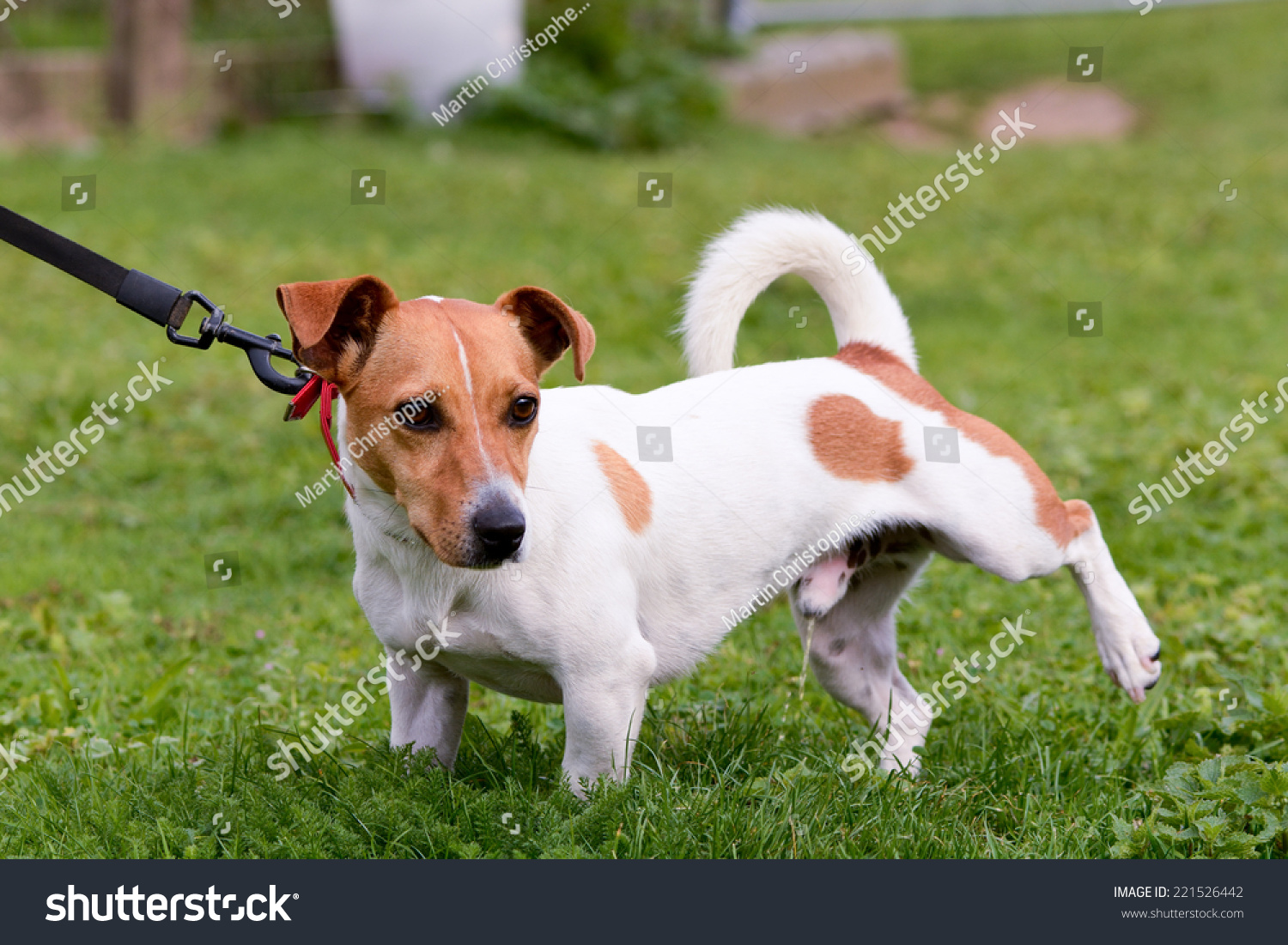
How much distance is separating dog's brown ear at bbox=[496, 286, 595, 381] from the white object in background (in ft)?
38.2

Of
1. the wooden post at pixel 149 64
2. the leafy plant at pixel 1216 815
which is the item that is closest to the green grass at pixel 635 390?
the leafy plant at pixel 1216 815

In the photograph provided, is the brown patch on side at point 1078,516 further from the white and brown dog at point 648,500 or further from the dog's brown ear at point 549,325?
the dog's brown ear at point 549,325

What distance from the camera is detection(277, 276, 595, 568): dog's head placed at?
3020mm

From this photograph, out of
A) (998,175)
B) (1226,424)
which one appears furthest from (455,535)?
(998,175)

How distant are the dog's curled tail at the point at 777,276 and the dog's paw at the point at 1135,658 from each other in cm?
103

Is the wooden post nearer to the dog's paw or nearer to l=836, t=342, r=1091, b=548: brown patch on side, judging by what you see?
l=836, t=342, r=1091, b=548: brown patch on side

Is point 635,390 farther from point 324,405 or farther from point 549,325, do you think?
point 324,405

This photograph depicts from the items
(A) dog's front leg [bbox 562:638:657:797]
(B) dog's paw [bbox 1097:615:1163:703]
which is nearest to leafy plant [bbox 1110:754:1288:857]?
(B) dog's paw [bbox 1097:615:1163:703]

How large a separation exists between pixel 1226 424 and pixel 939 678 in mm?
3458

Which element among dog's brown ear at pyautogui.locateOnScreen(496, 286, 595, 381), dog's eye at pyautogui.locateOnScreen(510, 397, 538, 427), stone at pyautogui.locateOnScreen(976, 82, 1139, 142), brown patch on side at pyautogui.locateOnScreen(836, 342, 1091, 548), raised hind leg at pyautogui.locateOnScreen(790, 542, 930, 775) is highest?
dog's brown ear at pyautogui.locateOnScreen(496, 286, 595, 381)

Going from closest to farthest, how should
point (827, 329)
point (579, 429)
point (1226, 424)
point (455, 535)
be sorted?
point (455, 535)
point (579, 429)
point (1226, 424)
point (827, 329)

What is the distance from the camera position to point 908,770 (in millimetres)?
3762

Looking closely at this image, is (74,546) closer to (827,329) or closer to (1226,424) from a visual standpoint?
(827,329)

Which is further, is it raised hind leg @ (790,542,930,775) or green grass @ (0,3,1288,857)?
raised hind leg @ (790,542,930,775)
